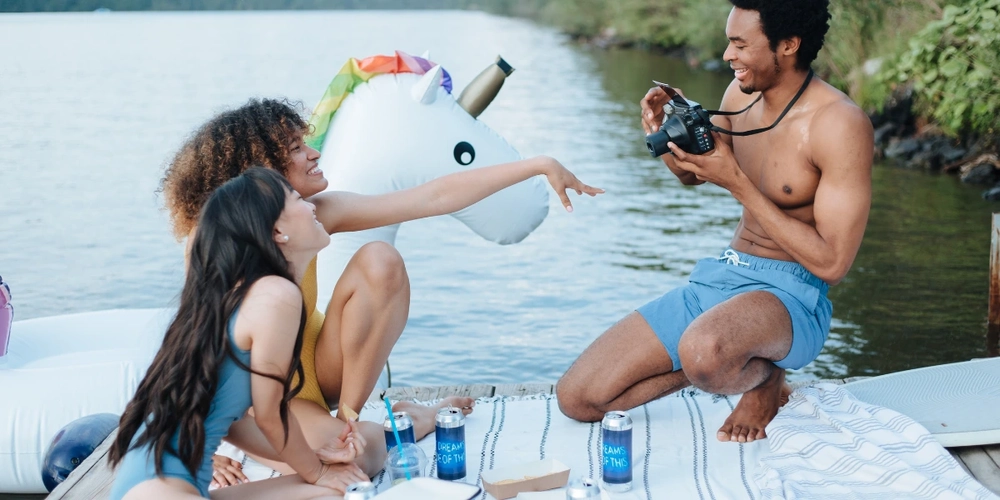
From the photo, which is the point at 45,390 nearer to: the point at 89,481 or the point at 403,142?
the point at 89,481

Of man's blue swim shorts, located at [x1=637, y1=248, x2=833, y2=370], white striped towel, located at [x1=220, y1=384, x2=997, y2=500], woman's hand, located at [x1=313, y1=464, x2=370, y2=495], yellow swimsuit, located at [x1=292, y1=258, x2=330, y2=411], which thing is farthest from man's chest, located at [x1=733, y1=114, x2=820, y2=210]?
woman's hand, located at [x1=313, y1=464, x2=370, y2=495]

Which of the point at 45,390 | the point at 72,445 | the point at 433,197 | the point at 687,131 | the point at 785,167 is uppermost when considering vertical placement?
the point at 687,131

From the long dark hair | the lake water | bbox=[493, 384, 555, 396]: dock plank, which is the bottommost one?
the lake water

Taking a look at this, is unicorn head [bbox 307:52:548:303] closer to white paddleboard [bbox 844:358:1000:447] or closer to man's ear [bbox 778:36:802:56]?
man's ear [bbox 778:36:802:56]

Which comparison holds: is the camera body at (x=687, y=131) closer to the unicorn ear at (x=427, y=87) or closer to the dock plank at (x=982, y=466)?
the unicorn ear at (x=427, y=87)

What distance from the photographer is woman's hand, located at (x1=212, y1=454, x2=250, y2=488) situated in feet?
9.83

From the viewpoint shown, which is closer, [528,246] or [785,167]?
[785,167]

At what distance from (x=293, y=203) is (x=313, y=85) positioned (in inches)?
680

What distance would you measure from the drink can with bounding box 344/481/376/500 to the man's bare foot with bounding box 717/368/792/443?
1.26 meters

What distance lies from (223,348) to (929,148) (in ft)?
33.9

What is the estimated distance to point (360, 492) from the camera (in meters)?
2.42

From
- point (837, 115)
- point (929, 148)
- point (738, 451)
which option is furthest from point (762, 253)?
point (929, 148)

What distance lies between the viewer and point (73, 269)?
7652 mm

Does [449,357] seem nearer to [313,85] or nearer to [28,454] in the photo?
[28,454]
